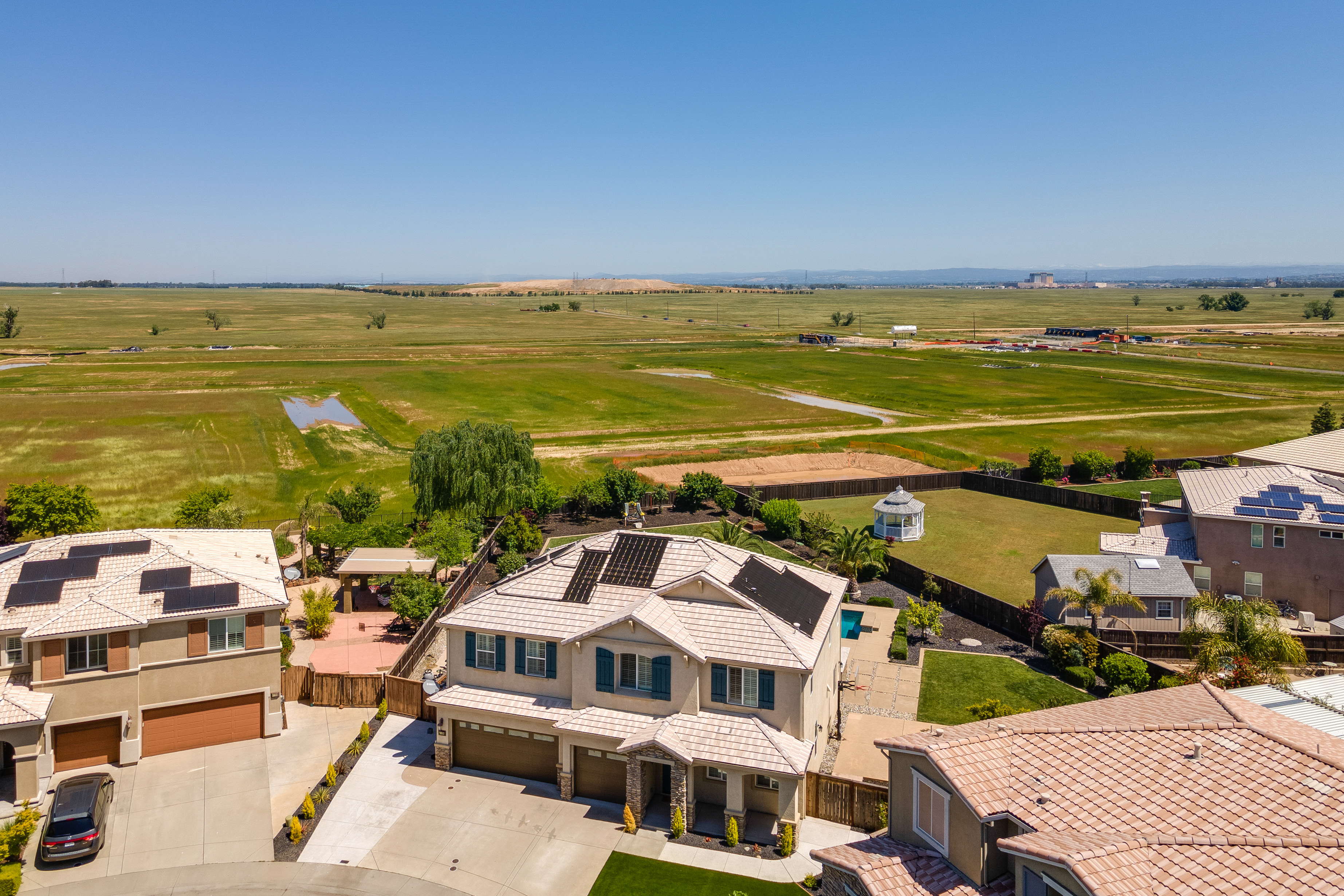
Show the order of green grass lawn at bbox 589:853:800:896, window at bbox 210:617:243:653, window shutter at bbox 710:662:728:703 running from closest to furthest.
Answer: green grass lawn at bbox 589:853:800:896
window shutter at bbox 710:662:728:703
window at bbox 210:617:243:653

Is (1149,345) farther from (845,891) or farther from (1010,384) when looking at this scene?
(845,891)

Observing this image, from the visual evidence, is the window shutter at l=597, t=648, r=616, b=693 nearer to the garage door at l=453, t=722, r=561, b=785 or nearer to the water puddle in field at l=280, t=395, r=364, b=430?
the garage door at l=453, t=722, r=561, b=785

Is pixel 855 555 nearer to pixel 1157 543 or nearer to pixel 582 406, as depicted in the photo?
pixel 1157 543

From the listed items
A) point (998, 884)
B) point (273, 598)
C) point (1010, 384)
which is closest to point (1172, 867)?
point (998, 884)

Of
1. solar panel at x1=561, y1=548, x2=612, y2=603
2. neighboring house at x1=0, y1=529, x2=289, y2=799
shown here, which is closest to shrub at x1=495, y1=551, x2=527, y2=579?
neighboring house at x1=0, y1=529, x2=289, y2=799

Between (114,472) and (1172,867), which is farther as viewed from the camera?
(114,472)

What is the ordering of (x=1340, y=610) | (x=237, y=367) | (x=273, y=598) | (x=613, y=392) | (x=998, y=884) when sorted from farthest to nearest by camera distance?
1. (x=237, y=367)
2. (x=613, y=392)
3. (x=1340, y=610)
4. (x=273, y=598)
5. (x=998, y=884)

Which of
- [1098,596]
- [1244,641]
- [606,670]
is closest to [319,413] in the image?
[606,670]
